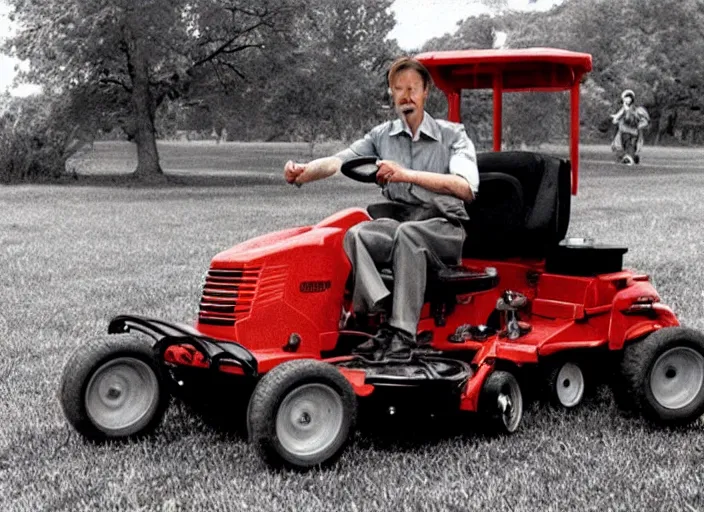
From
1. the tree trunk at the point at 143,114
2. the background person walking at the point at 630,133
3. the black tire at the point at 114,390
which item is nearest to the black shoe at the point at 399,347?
the black tire at the point at 114,390

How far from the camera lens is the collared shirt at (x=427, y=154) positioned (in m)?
4.99

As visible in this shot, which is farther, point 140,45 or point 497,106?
point 140,45

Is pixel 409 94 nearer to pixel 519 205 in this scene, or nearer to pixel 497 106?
pixel 519 205

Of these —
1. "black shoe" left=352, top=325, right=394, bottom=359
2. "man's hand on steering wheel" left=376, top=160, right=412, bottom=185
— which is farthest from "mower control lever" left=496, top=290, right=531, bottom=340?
"man's hand on steering wheel" left=376, top=160, right=412, bottom=185

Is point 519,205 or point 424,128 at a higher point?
point 424,128

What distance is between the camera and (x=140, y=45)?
28.2 m

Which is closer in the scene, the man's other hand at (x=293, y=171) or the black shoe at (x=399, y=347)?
the black shoe at (x=399, y=347)

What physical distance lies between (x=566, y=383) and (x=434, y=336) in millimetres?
690

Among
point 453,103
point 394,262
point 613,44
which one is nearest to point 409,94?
point 394,262

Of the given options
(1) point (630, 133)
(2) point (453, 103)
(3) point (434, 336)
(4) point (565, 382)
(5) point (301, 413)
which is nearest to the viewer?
(5) point (301, 413)

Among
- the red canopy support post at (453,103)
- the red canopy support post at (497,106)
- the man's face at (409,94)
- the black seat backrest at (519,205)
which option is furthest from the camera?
the red canopy support post at (453,103)

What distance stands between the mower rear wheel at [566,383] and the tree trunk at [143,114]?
82.3 ft

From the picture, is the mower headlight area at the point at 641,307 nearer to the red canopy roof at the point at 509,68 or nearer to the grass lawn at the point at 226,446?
the grass lawn at the point at 226,446

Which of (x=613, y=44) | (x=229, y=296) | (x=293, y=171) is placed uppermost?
(x=613, y=44)
